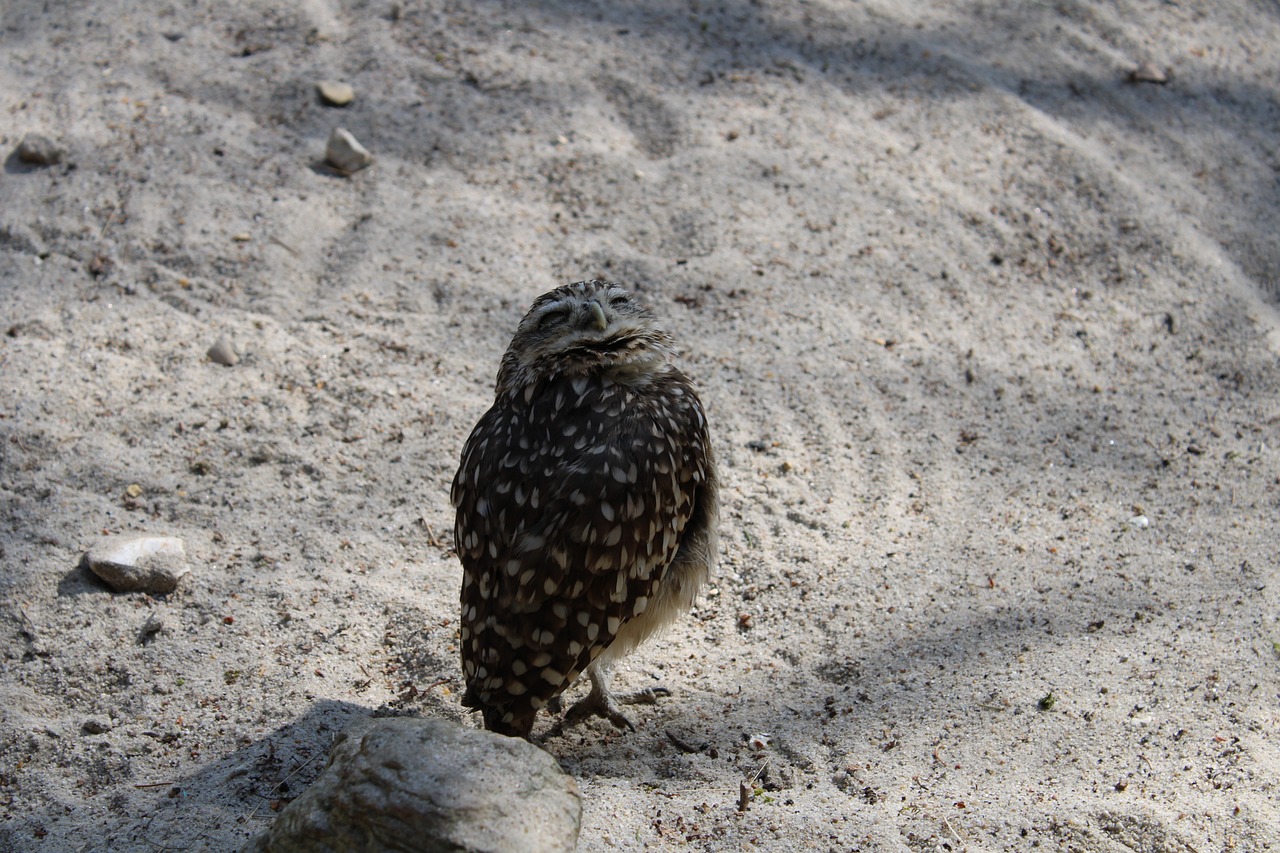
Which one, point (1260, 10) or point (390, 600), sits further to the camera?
point (1260, 10)

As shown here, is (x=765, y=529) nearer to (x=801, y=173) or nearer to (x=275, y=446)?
(x=275, y=446)

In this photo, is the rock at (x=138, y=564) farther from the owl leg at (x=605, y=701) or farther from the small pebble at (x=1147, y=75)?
the small pebble at (x=1147, y=75)

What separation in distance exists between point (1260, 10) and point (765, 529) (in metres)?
5.27

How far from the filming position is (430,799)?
2.46 m

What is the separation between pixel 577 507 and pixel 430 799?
37.3 inches

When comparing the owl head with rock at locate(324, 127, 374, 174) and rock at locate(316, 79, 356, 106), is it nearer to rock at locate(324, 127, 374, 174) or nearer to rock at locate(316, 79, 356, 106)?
rock at locate(324, 127, 374, 174)

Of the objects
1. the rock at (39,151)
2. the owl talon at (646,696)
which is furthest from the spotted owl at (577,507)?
the rock at (39,151)

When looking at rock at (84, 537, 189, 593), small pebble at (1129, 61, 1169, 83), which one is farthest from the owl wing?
small pebble at (1129, 61, 1169, 83)

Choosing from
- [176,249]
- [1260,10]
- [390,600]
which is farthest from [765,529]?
[1260,10]

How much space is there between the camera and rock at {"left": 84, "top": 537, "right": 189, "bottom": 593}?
360 cm

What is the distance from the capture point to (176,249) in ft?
16.1

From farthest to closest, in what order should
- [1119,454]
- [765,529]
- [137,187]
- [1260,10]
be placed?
[1260,10] < [137,187] < [1119,454] < [765,529]

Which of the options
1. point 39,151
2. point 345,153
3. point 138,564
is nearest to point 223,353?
point 138,564

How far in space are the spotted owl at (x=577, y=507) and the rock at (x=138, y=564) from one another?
1.00 metres
